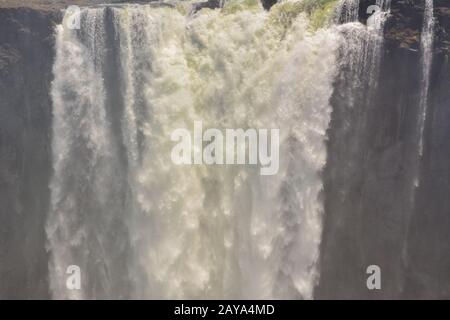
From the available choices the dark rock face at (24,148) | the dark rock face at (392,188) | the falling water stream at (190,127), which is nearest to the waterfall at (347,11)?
the falling water stream at (190,127)

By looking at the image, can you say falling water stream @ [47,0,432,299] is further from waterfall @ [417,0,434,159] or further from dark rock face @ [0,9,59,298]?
dark rock face @ [0,9,59,298]

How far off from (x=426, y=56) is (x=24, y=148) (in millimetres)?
9919

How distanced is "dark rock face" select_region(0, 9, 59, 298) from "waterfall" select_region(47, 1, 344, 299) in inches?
17.4

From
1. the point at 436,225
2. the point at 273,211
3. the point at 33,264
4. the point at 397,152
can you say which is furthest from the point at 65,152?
the point at 436,225

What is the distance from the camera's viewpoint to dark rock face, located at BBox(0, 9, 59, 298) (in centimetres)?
1310

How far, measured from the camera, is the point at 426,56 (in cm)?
1203

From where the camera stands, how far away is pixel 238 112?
12430mm

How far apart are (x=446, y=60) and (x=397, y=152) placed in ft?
7.61

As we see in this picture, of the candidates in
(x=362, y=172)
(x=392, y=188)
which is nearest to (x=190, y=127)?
(x=362, y=172)

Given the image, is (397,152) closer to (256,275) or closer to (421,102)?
(421,102)

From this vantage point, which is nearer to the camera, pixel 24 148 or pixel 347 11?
pixel 347 11

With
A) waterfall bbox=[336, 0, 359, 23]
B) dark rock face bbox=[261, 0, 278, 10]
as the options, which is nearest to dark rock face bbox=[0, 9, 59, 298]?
dark rock face bbox=[261, 0, 278, 10]

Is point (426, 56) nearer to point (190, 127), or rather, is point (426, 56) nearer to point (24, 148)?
point (190, 127)

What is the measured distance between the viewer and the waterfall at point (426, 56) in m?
11.9
